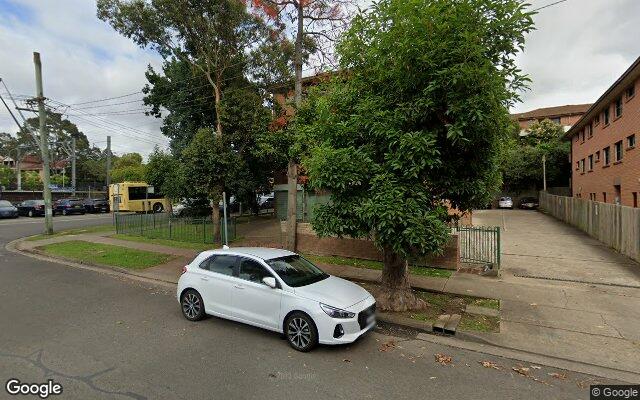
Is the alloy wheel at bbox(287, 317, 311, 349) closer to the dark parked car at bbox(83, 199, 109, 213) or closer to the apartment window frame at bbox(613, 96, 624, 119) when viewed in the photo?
the apartment window frame at bbox(613, 96, 624, 119)

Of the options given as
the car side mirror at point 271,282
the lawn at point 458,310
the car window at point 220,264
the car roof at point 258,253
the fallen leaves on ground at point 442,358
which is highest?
the car roof at point 258,253

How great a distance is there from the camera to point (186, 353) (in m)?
5.32

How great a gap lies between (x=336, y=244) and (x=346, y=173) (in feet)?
21.1

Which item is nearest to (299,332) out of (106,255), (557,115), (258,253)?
(258,253)

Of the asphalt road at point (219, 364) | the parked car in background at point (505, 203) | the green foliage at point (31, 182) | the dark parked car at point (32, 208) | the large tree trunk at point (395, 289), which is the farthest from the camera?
the green foliage at point (31, 182)

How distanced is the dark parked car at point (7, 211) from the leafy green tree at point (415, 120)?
106ft

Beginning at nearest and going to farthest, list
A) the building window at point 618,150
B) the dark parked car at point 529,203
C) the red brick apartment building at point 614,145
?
the red brick apartment building at point 614,145
the building window at point 618,150
the dark parked car at point 529,203

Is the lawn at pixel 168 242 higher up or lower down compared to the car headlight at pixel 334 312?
lower down

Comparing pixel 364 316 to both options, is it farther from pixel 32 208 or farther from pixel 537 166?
pixel 537 166

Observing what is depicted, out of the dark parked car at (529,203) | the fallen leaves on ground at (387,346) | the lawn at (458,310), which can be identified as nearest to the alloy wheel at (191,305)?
the fallen leaves on ground at (387,346)

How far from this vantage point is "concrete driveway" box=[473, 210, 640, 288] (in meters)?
10.1

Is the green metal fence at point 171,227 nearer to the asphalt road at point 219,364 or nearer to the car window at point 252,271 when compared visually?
the asphalt road at point 219,364

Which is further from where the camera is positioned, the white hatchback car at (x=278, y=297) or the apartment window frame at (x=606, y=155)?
the apartment window frame at (x=606, y=155)

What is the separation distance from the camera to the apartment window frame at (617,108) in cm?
2125
